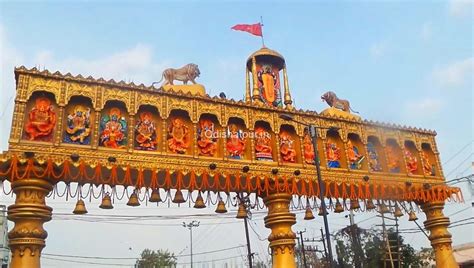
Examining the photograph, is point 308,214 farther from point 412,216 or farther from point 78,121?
point 78,121

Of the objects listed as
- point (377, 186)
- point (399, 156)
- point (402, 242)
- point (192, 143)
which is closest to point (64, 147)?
point (192, 143)

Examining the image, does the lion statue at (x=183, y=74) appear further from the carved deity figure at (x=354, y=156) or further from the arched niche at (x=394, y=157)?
the arched niche at (x=394, y=157)

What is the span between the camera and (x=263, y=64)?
1527cm

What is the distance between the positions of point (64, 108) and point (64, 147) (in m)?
1.17

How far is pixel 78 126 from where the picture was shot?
10758 millimetres

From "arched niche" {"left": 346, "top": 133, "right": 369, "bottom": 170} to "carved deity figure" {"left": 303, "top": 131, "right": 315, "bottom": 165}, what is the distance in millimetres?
1487

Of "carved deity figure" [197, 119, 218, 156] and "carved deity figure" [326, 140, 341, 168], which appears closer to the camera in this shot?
"carved deity figure" [197, 119, 218, 156]

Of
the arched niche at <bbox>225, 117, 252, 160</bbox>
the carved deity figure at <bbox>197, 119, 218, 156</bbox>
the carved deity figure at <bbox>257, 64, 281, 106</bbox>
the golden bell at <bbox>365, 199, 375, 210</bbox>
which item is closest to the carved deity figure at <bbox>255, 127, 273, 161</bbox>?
the arched niche at <bbox>225, 117, 252, 160</bbox>

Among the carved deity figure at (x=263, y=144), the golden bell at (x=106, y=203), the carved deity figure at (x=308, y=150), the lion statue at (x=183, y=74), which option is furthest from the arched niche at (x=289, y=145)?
the golden bell at (x=106, y=203)

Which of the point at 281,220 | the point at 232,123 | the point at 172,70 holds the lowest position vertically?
the point at 281,220

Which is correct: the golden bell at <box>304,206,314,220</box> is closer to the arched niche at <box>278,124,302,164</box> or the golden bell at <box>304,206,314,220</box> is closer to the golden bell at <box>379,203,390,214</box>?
the arched niche at <box>278,124,302,164</box>

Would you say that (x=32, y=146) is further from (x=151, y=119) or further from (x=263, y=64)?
(x=263, y=64)

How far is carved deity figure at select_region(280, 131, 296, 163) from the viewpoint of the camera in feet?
43.2

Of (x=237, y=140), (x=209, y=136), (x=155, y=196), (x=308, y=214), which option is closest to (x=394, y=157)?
(x=308, y=214)
